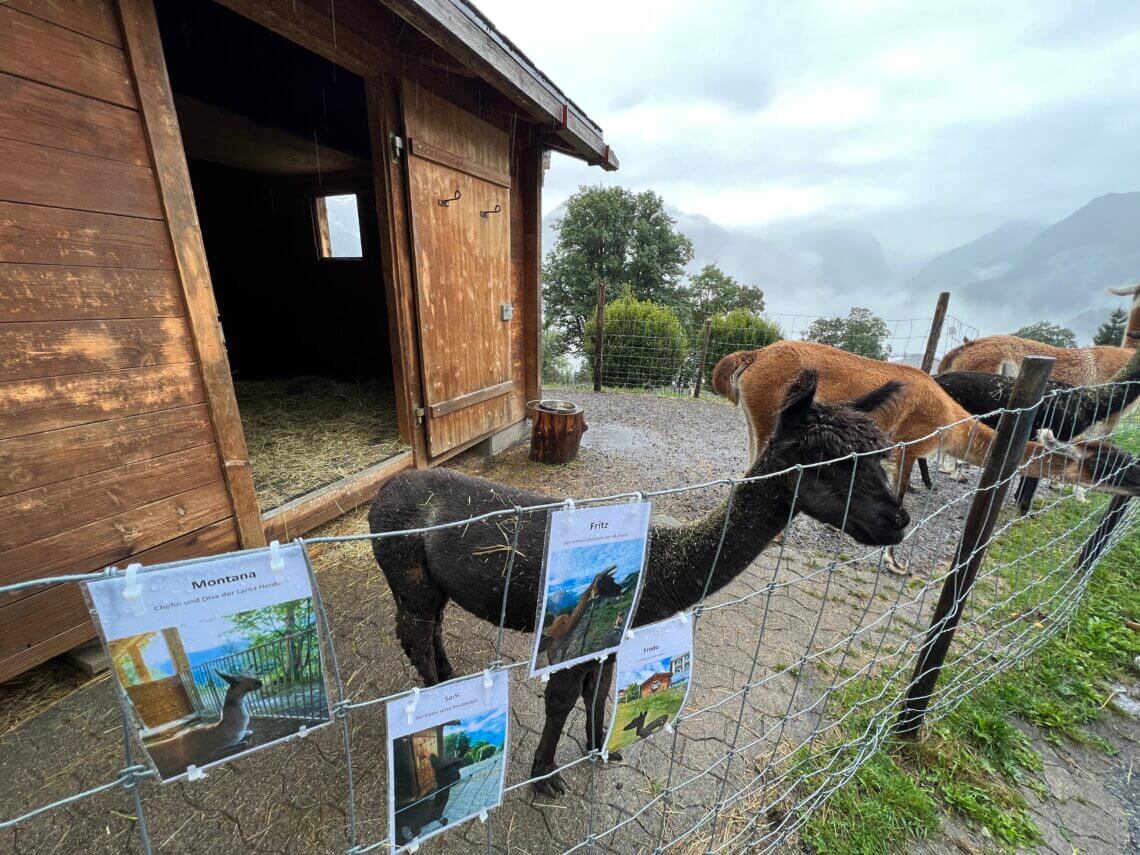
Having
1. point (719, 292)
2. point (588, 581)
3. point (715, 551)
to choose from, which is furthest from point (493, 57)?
point (719, 292)

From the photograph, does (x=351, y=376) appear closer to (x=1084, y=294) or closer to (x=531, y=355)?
(x=531, y=355)

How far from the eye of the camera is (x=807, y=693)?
258 cm

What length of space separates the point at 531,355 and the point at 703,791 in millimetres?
5470

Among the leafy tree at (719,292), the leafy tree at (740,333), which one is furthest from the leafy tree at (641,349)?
the leafy tree at (719,292)

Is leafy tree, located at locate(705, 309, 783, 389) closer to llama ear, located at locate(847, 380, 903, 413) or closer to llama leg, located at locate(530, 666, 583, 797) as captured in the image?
llama ear, located at locate(847, 380, 903, 413)

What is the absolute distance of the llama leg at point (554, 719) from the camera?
1796 mm

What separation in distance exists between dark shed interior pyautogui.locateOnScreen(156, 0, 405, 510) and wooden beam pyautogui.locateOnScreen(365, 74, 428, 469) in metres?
0.85

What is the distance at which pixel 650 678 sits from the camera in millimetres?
1357

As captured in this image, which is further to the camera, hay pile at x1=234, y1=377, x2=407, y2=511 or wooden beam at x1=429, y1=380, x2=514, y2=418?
wooden beam at x1=429, y1=380, x2=514, y2=418

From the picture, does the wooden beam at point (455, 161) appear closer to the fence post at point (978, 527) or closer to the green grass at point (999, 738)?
the fence post at point (978, 527)

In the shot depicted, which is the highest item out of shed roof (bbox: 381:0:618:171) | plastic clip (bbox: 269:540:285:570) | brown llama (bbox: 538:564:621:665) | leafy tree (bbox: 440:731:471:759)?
shed roof (bbox: 381:0:618:171)

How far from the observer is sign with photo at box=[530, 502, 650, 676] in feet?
3.50

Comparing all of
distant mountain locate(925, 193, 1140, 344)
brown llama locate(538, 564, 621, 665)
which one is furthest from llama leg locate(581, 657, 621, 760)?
distant mountain locate(925, 193, 1140, 344)

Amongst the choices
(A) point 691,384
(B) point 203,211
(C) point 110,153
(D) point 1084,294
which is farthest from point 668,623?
(D) point 1084,294
